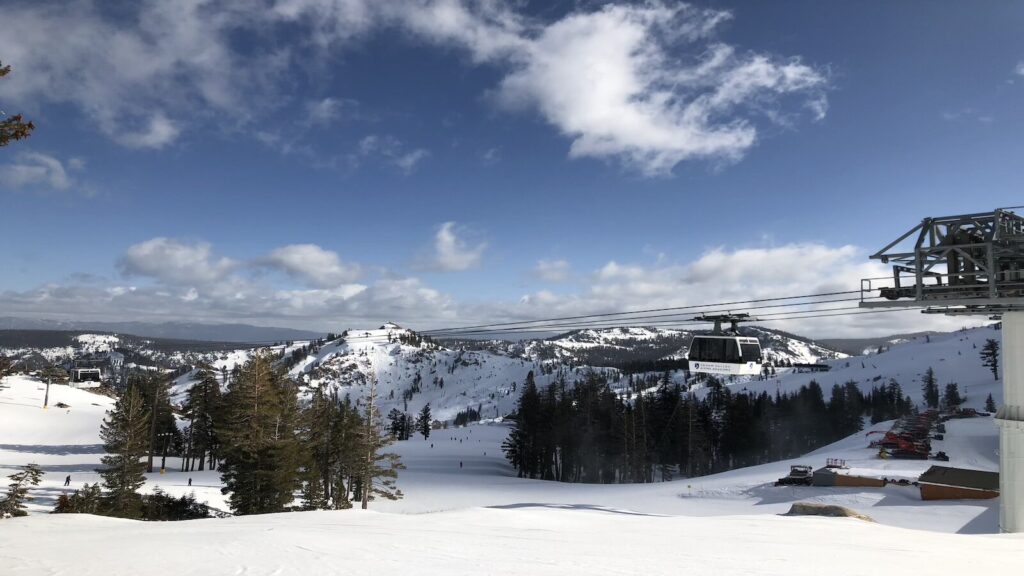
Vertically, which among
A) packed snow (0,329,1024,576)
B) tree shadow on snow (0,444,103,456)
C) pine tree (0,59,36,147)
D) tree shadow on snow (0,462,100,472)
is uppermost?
pine tree (0,59,36,147)

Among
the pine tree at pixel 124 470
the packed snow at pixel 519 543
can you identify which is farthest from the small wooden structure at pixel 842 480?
the pine tree at pixel 124 470

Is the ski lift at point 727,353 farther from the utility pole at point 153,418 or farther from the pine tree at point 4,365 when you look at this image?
the utility pole at point 153,418

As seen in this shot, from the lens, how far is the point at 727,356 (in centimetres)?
2322

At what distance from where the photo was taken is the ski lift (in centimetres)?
2305

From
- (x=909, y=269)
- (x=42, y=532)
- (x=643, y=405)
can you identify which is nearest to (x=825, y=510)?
(x=909, y=269)

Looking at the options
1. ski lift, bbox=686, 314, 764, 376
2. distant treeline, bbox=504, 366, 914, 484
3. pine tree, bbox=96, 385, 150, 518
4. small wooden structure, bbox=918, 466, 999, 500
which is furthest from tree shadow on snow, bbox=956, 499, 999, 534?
pine tree, bbox=96, 385, 150, 518

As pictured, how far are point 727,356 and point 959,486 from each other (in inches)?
599

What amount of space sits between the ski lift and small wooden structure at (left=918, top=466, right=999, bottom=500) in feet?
40.3

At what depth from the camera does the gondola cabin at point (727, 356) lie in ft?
75.7

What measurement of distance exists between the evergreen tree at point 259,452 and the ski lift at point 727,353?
2225 centimetres

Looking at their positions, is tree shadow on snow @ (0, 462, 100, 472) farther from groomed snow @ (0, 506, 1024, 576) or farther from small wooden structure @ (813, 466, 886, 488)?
small wooden structure @ (813, 466, 886, 488)

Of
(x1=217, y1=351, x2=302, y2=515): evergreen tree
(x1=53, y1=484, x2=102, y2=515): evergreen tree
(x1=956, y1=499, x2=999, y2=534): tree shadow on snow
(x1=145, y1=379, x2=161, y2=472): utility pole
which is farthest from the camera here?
(x1=145, y1=379, x2=161, y2=472): utility pole

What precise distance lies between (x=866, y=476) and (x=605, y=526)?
27731 millimetres

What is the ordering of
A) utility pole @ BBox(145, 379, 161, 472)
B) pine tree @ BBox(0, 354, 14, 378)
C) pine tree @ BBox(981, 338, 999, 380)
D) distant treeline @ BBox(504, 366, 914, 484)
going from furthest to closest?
pine tree @ BBox(981, 338, 999, 380), distant treeline @ BBox(504, 366, 914, 484), utility pole @ BBox(145, 379, 161, 472), pine tree @ BBox(0, 354, 14, 378)
